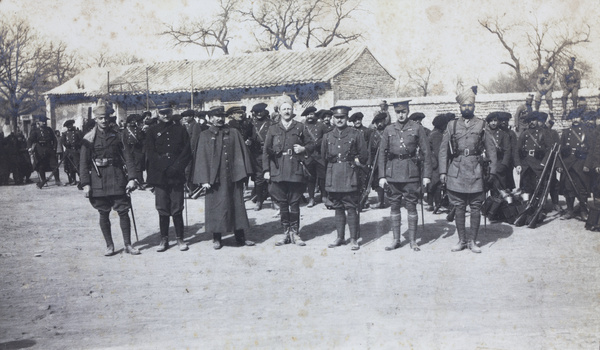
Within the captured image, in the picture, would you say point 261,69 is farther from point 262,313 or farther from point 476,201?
point 262,313

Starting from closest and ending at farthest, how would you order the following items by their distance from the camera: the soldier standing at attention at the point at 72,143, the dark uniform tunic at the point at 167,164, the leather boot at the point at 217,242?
the dark uniform tunic at the point at 167,164, the leather boot at the point at 217,242, the soldier standing at attention at the point at 72,143

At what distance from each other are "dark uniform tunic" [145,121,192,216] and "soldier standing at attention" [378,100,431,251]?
109 inches

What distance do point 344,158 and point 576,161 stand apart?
461 centimetres

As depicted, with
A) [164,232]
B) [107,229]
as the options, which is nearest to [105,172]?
[107,229]

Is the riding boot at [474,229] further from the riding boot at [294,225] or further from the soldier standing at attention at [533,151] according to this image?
the soldier standing at attention at [533,151]

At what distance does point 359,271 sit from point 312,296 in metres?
1.00

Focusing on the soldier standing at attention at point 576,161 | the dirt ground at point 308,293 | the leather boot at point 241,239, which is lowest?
the dirt ground at point 308,293

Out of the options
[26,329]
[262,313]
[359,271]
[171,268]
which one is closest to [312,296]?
[262,313]

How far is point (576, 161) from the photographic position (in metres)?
8.91

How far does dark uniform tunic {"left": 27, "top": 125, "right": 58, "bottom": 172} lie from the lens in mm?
14953

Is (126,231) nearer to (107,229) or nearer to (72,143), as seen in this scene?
(107,229)

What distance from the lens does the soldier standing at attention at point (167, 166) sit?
694 centimetres

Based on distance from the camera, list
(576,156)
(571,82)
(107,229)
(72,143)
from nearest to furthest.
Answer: (107,229), (576,156), (72,143), (571,82)

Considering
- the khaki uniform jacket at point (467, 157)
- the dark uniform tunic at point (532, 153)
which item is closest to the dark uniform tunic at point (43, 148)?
the khaki uniform jacket at point (467, 157)
